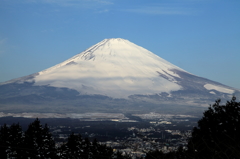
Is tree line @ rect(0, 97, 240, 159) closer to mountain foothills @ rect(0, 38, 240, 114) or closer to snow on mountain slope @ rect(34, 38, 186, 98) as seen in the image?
mountain foothills @ rect(0, 38, 240, 114)

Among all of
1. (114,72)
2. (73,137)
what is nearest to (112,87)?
(114,72)

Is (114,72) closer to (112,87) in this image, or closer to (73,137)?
(112,87)

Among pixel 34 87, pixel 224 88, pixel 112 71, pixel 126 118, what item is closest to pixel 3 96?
pixel 34 87

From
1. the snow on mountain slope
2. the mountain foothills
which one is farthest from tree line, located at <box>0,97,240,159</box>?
the snow on mountain slope

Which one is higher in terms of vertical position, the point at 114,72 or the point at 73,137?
the point at 114,72

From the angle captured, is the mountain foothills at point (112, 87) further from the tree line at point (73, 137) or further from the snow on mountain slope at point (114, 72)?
the tree line at point (73, 137)

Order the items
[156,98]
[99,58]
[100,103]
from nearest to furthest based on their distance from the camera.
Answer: [100,103] → [156,98] → [99,58]

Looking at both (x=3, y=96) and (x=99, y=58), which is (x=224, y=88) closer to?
(x=99, y=58)
